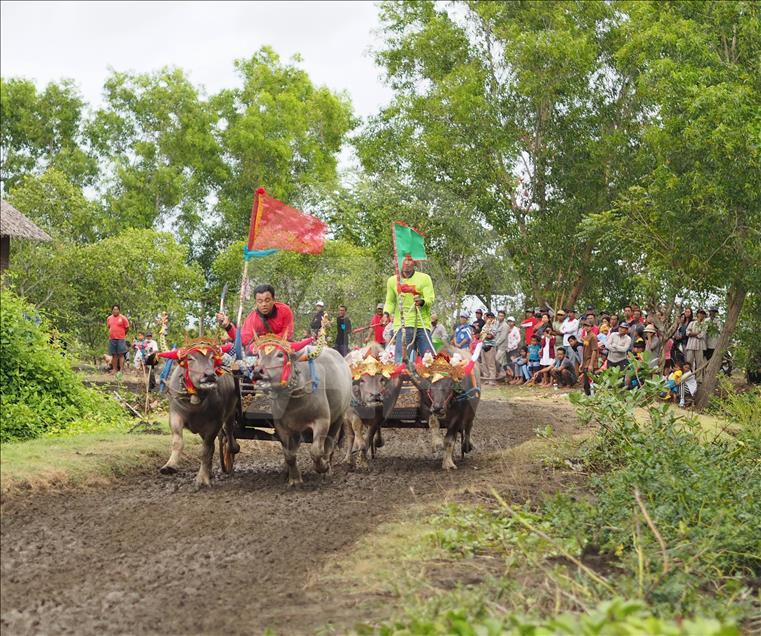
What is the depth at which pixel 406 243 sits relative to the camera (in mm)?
15273

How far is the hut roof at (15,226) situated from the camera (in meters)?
26.2

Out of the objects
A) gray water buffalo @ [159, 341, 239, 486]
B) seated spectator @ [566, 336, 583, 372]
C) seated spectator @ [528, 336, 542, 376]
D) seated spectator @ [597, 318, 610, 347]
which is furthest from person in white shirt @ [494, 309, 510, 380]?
gray water buffalo @ [159, 341, 239, 486]

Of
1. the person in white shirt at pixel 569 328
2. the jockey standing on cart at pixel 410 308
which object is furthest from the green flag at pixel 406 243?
the person in white shirt at pixel 569 328

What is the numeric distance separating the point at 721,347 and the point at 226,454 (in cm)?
1309

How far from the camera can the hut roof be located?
26.2 m

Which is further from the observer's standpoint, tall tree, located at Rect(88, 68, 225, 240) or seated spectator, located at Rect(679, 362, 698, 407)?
tall tree, located at Rect(88, 68, 225, 240)

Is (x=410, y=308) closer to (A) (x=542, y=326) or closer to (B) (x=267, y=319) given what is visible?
(B) (x=267, y=319)

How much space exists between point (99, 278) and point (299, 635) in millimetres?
26853

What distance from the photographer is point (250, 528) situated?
390 inches

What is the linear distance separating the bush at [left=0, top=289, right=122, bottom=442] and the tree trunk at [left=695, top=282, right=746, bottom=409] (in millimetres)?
12636

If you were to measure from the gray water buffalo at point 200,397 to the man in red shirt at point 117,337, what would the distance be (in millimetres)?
14496

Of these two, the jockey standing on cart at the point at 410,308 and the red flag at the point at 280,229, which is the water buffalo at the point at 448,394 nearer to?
the jockey standing on cart at the point at 410,308

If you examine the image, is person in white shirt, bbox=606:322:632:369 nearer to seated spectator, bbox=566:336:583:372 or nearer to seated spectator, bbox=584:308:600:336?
seated spectator, bbox=584:308:600:336

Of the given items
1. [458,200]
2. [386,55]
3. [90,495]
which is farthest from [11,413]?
[386,55]
